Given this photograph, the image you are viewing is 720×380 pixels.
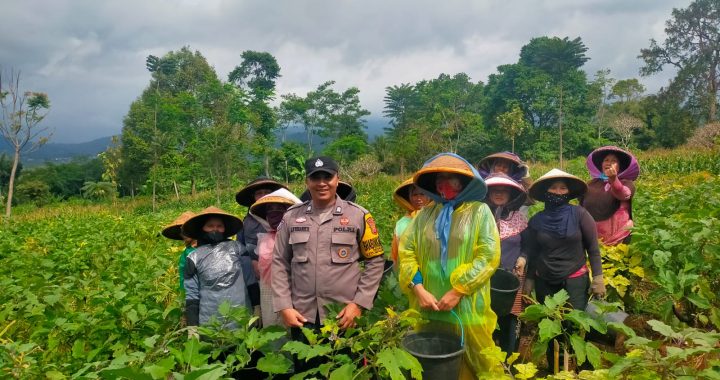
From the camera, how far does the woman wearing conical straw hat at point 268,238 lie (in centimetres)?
276

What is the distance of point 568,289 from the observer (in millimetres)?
2902

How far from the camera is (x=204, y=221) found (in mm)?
2912

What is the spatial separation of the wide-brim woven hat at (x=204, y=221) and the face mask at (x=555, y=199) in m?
2.19

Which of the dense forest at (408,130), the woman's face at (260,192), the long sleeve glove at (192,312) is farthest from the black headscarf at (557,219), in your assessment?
the dense forest at (408,130)

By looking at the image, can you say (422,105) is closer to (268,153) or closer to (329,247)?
(268,153)

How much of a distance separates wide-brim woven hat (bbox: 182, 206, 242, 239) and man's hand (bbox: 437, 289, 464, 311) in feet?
5.03

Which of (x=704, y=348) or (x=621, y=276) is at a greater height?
(x=704, y=348)

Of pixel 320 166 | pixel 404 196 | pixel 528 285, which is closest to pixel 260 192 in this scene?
pixel 404 196

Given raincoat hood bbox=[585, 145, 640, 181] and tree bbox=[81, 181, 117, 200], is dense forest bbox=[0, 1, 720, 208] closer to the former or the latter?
tree bbox=[81, 181, 117, 200]

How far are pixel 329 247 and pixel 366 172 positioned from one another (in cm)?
2816

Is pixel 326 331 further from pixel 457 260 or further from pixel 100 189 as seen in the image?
pixel 100 189

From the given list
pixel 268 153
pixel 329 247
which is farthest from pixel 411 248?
pixel 268 153

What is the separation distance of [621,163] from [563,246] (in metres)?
1.30

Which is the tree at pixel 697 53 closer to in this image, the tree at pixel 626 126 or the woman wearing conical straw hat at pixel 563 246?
the tree at pixel 626 126
